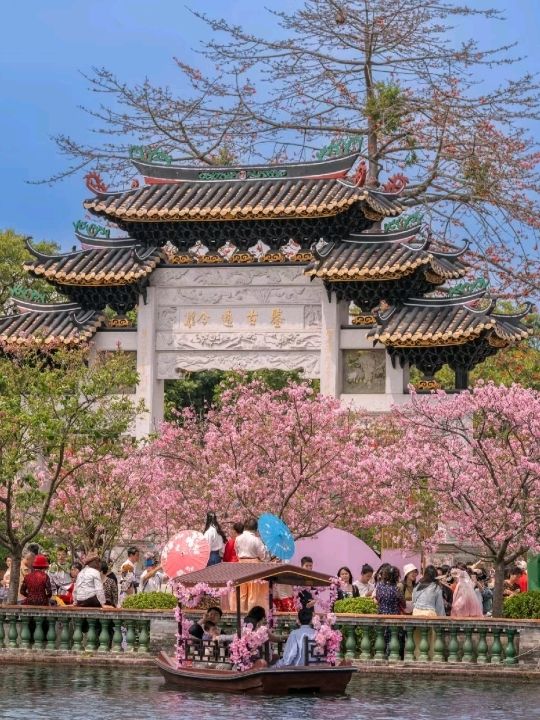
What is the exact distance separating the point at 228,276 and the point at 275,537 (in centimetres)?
1548

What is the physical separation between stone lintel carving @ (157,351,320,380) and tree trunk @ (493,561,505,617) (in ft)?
37.1

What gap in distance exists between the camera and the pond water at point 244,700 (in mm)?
20922

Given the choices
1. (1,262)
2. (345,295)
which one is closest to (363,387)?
(345,295)

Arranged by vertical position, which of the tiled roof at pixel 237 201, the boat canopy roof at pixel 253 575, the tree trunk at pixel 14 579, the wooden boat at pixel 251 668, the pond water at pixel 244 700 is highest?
the tiled roof at pixel 237 201

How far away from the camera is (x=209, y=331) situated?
39844mm

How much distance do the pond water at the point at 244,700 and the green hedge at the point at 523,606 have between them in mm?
1559

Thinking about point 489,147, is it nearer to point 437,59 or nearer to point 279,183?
point 437,59

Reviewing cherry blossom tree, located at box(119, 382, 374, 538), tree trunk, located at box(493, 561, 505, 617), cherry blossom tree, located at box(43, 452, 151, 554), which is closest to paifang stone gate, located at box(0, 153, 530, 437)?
cherry blossom tree, located at box(119, 382, 374, 538)

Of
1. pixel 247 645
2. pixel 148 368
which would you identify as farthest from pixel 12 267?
pixel 247 645

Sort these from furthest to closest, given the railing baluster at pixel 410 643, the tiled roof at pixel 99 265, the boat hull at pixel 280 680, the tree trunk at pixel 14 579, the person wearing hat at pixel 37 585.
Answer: the tiled roof at pixel 99 265 < the tree trunk at pixel 14 579 < the person wearing hat at pixel 37 585 < the railing baluster at pixel 410 643 < the boat hull at pixel 280 680

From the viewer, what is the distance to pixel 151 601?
2825cm

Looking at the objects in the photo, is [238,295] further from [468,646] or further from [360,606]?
[468,646]

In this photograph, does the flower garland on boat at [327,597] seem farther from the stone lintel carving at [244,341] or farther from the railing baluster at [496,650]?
the stone lintel carving at [244,341]

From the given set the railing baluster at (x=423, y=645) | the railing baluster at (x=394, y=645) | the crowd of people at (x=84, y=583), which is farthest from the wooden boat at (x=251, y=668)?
the crowd of people at (x=84, y=583)
